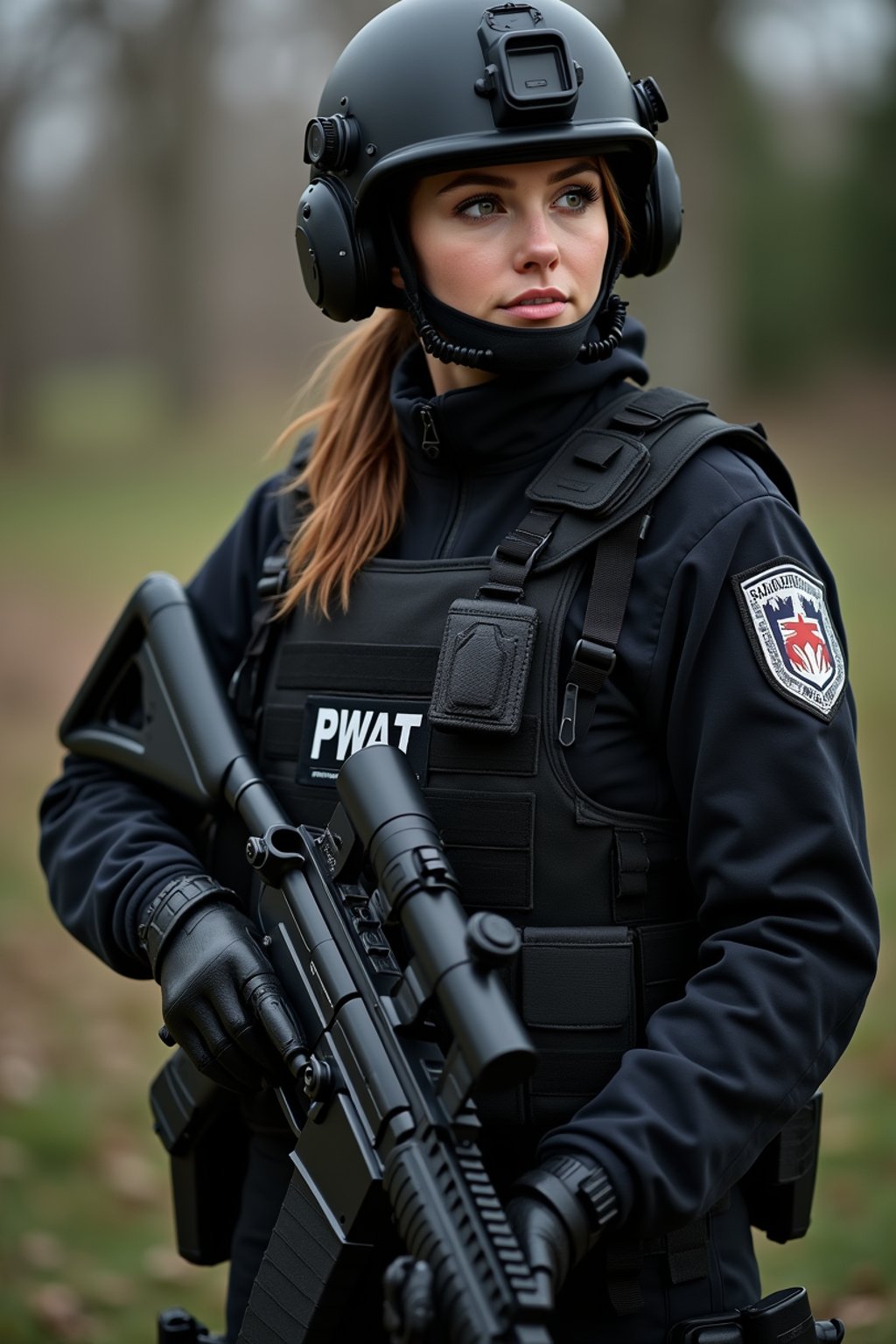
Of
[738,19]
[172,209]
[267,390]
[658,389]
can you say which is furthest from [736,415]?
[658,389]

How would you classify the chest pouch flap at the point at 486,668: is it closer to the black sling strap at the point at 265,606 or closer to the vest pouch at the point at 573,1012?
the vest pouch at the point at 573,1012

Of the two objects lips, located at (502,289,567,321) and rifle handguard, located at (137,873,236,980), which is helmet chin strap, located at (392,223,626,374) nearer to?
lips, located at (502,289,567,321)

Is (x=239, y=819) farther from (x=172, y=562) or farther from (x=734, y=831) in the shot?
(x=172, y=562)


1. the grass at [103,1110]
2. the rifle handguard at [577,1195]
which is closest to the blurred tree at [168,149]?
the grass at [103,1110]

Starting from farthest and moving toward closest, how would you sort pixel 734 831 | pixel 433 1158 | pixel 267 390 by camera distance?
pixel 267 390 → pixel 734 831 → pixel 433 1158

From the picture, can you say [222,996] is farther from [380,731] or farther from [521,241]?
[521,241]

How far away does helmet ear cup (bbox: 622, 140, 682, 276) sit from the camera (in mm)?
2400

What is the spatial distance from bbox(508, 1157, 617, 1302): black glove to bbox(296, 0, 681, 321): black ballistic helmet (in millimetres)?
1382

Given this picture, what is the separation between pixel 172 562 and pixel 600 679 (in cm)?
1134

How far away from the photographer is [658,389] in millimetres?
2328

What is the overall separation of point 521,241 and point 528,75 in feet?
0.77

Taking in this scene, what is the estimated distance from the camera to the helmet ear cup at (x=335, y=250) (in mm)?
2400

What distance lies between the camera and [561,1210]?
1.80 metres

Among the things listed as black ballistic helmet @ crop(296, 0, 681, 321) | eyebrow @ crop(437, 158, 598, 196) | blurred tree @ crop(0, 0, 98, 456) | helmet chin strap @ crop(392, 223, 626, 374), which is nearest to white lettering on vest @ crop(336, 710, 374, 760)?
helmet chin strap @ crop(392, 223, 626, 374)
